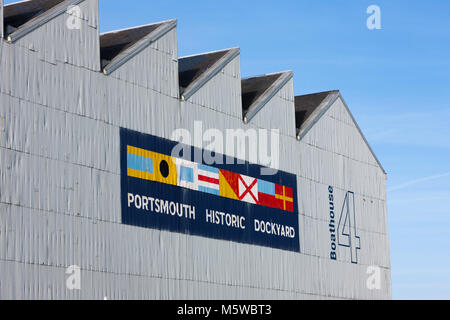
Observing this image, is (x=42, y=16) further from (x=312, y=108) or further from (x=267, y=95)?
(x=312, y=108)

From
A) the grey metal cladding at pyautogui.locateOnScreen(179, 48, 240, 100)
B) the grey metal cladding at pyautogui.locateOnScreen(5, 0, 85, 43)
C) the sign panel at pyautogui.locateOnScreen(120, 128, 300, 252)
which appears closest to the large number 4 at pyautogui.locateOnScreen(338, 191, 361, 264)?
the sign panel at pyautogui.locateOnScreen(120, 128, 300, 252)

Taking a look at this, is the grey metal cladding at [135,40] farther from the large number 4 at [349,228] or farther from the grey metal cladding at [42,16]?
the large number 4 at [349,228]

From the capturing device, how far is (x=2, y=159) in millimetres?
32844

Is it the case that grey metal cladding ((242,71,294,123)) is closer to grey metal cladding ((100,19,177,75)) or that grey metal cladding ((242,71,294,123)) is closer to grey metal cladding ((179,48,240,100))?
grey metal cladding ((179,48,240,100))

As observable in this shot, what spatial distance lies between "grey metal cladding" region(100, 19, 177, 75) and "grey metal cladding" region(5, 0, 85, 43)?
331 centimetres

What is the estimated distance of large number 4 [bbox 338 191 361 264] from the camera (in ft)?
180

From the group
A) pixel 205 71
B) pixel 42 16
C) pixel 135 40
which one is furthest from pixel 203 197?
pixel 42 16

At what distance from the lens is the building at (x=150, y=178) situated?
1344 inches

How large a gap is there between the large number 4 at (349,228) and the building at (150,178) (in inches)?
5.6

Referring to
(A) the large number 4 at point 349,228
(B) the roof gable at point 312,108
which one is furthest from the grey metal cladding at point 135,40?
(A) the large number 4 at point 349,228

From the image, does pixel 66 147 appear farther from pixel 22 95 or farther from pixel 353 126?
pixel 353 126

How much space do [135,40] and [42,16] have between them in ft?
21.8
